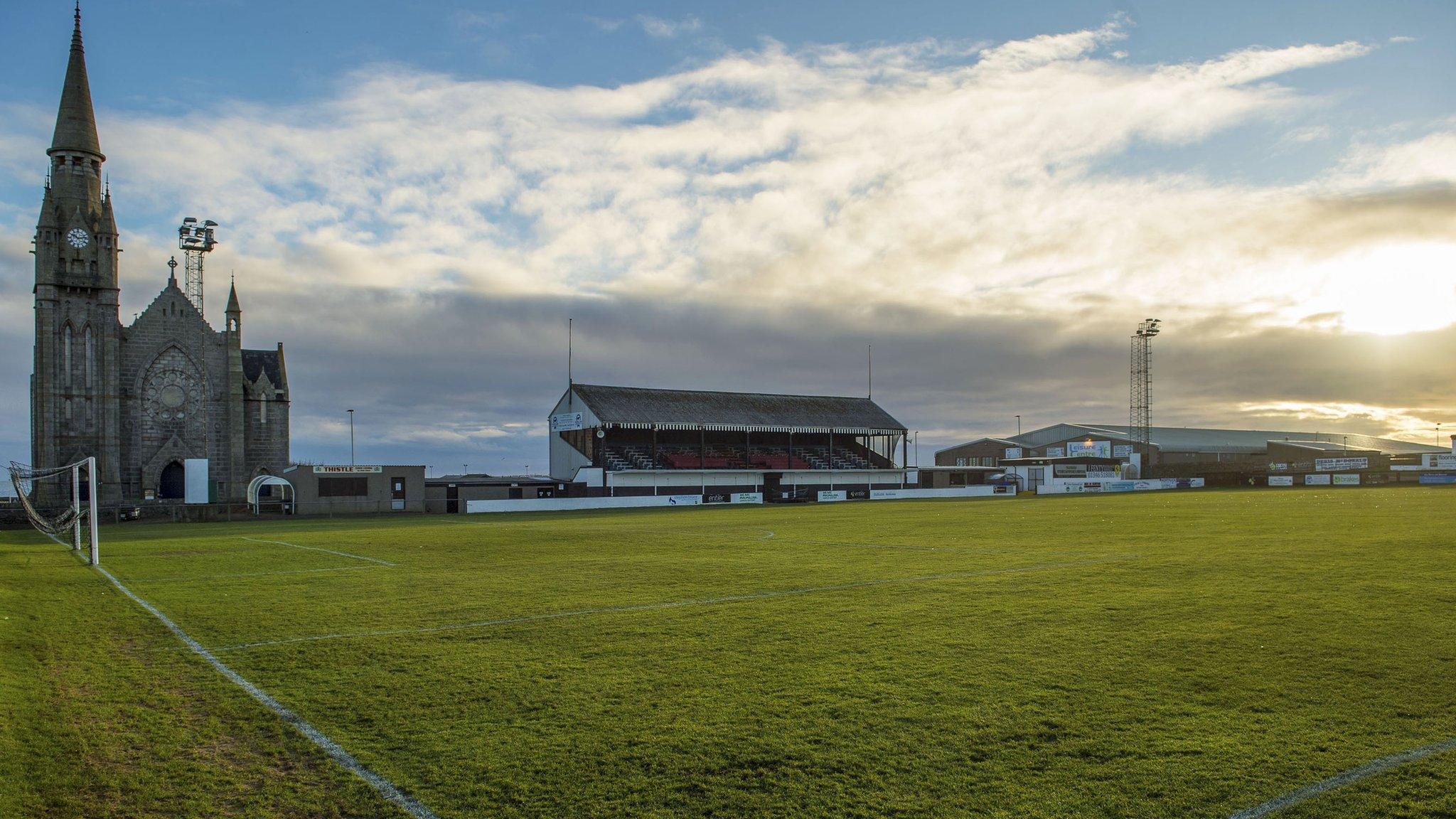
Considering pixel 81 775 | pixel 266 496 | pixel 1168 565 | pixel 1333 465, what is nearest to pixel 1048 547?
pixel 1168 565

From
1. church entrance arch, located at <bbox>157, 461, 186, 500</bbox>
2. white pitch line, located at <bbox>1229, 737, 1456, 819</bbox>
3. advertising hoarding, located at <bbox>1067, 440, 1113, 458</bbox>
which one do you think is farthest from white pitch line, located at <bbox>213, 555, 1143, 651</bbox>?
advertising hoarding, located at <bbox>1067, 440, 1113, 458</bbox>

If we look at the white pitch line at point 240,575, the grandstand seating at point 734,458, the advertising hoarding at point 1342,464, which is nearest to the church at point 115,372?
the grandstand seating at point 734,458

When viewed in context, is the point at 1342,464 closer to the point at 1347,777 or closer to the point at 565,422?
the point at 565,422

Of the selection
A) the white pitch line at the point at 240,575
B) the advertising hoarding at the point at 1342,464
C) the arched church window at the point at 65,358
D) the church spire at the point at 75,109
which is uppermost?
the church spire at the point at 75,109

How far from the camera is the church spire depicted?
225 ft

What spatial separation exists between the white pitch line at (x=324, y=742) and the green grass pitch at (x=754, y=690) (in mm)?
96

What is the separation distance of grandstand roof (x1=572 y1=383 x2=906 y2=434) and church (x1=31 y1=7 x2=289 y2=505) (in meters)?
28.0

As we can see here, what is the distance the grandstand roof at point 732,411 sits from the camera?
7625 cm

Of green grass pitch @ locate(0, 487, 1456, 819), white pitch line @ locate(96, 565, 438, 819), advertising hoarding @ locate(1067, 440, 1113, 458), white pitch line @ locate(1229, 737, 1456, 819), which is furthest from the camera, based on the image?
advertising hoarding @ locate(1067, 440, 1113, 458)

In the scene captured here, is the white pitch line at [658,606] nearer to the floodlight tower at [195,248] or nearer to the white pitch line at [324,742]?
the white pitch line at [324,742]

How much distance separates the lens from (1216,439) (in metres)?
127

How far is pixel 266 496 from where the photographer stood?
6400 cm

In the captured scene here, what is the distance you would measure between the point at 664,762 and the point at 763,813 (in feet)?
3.87

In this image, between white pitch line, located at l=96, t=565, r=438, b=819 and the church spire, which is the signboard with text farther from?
white pitch line, located at l=96, t=565, r=438, b=819
